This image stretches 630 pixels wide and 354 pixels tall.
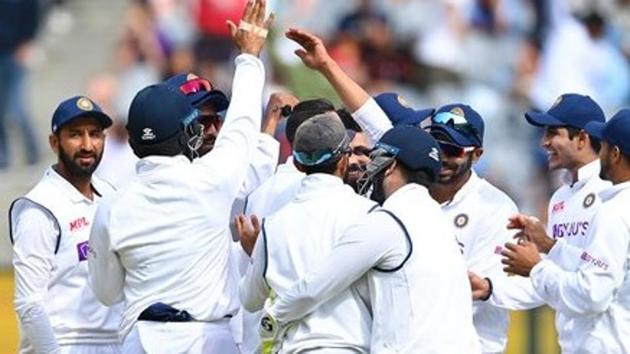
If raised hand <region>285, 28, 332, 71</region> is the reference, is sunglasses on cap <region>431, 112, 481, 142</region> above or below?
below

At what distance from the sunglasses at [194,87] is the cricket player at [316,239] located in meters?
1.19

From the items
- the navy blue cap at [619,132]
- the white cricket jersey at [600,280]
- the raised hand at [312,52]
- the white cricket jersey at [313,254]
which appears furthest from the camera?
the raised hand at [312,52]

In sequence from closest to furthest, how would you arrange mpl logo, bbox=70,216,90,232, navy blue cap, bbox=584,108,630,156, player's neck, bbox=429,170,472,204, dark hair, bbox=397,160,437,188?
dark hair, bbox=397,160,437,188
navy blue cap, bbox=584,108,630,156
mpl logo, bbox=70,216,90,232
player's neck, bbox=429,170,472,204

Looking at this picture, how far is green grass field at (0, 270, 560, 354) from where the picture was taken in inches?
515

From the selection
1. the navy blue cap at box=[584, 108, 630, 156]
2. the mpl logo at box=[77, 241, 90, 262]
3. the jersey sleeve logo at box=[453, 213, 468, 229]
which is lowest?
the jersey sleeve logo at box=[453, 213, 468, 229]

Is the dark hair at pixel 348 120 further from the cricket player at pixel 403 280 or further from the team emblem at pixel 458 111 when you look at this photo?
the cricket player at pixel 403 280

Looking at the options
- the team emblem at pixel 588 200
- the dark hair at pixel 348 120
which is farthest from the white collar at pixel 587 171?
the dark hair at pixel 348 120

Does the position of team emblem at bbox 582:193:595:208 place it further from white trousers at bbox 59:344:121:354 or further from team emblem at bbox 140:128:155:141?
white trousers at bbox 59:344:121:354

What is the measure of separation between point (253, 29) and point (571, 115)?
1782 mm

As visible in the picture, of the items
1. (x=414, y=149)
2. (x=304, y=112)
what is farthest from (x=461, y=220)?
(x=414, y=149)

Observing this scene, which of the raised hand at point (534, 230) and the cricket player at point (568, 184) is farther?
the cricket player at point (568, 184)

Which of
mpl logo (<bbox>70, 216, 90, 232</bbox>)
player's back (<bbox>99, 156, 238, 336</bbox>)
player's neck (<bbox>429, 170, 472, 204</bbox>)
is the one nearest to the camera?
player's back (<bbox>99, 156, 238, 336</bbox>)

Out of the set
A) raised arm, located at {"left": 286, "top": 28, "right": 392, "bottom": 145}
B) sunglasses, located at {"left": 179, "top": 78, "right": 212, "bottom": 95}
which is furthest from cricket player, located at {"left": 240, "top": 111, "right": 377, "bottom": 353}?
sunglasses, located at {"left": 179, "top": 78, "right": 212, "bottom": 95}

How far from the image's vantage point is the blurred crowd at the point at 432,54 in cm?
1748
